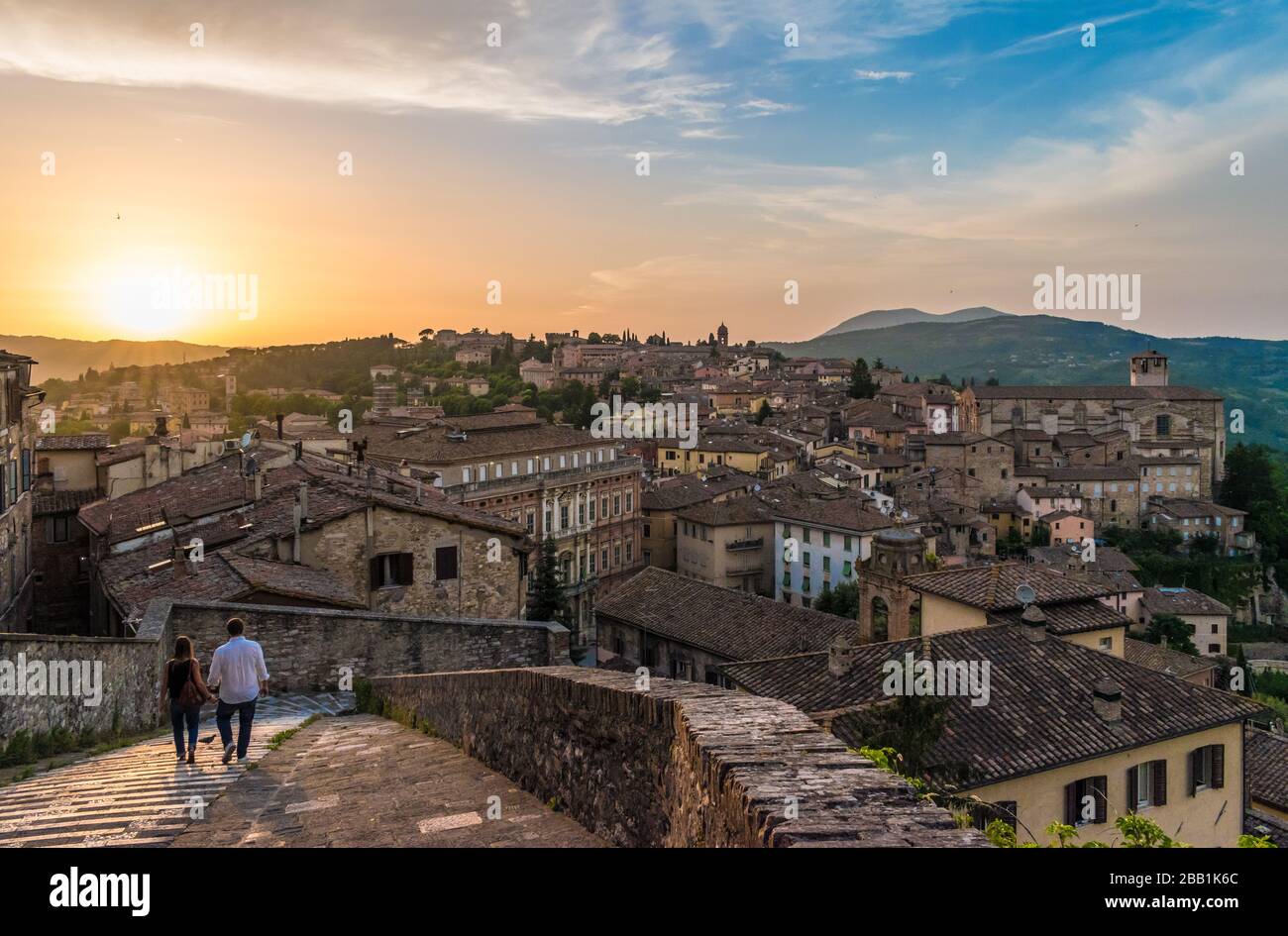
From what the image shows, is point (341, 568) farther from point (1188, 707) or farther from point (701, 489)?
point (701, 489)

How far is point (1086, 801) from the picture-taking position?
1395 cm

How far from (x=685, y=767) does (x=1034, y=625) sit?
1420 centimetres

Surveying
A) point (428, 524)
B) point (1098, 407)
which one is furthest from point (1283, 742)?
point (1098, 407)

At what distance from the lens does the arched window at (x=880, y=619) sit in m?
24.6

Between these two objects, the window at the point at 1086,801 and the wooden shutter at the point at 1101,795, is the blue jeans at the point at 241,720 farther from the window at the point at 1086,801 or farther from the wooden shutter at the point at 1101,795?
the wooden shutter at the point at 1101,795

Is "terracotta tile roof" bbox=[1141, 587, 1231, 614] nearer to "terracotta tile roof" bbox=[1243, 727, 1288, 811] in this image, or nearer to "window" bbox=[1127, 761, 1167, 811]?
"terracotta tile roof" bbox=[1243, 727, 1288, 811]

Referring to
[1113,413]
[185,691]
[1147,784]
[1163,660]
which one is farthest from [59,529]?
[1113,413]

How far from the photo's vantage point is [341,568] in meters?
18.8

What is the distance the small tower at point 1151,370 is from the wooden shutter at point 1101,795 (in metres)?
126

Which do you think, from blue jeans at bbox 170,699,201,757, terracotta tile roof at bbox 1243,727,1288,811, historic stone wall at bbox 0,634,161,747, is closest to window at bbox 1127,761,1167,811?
terracotta tile roof at bbox 1243,727,1288,811

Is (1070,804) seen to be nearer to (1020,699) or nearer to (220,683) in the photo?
(1020,699)

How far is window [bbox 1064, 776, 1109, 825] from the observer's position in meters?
13.9
